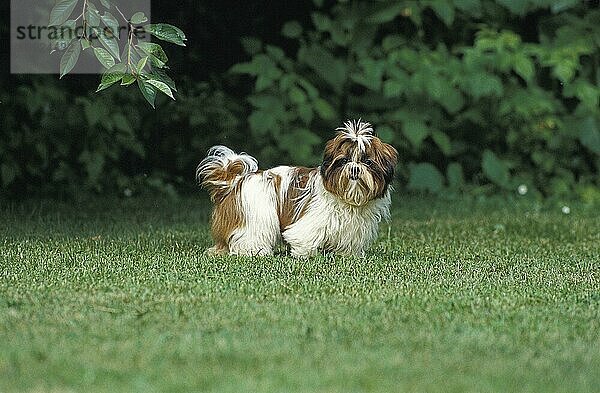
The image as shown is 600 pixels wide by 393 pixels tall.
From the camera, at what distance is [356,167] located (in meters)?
6.31

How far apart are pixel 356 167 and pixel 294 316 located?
1750 mm

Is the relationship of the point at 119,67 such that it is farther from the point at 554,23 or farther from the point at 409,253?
the point at 554,23

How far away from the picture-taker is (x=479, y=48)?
35.2ft

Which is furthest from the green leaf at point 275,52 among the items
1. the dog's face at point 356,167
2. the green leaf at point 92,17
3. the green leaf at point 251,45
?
the green leaf at point 92,17

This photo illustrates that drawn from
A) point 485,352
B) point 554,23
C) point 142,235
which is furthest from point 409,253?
point 554,23

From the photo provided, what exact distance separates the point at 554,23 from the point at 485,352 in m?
7.64

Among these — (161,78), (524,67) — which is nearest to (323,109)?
(524,67)

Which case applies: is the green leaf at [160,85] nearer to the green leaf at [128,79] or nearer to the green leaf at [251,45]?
the green leaf at [128,79]

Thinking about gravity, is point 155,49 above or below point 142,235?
above

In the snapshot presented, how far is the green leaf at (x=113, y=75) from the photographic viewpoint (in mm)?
5906

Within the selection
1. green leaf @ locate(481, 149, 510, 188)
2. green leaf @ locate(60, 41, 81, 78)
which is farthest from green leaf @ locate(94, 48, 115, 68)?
green leaf @ locate(481, 149, 510, 188)

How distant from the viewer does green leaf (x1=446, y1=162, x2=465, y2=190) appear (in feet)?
36.5

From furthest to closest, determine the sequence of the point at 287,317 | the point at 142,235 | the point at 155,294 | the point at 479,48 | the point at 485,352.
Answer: the point at 479,48, the point at 142,235, the point at 155,294, the point at 287,317, the point at 485,352

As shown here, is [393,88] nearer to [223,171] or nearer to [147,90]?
[223,171]
